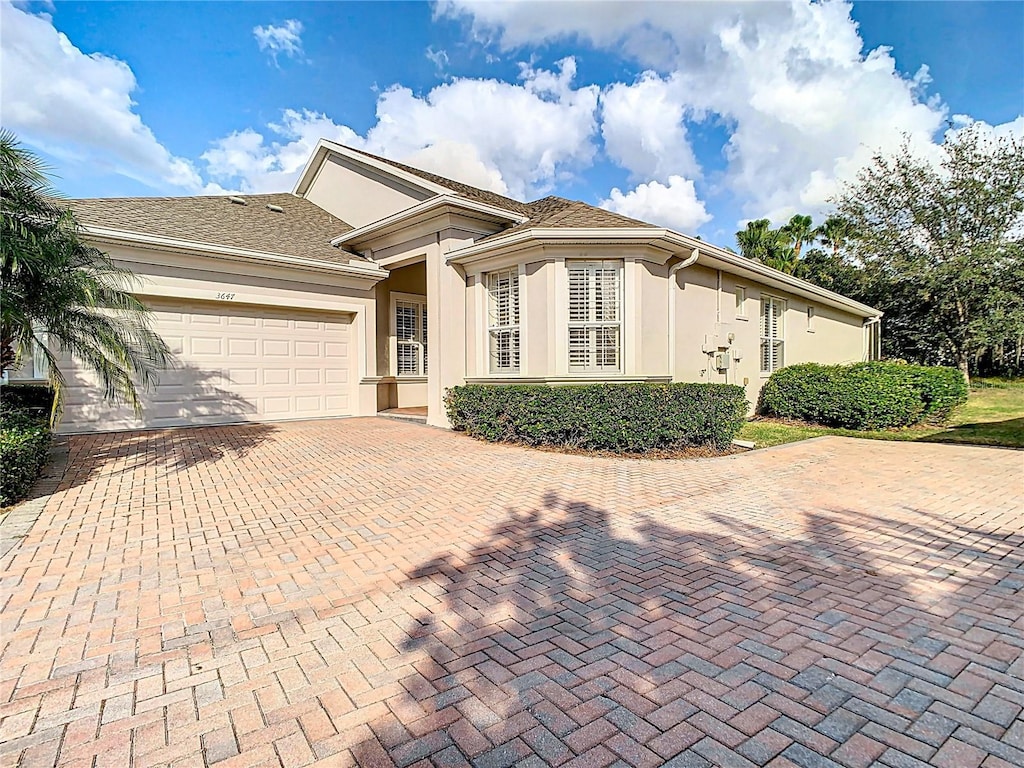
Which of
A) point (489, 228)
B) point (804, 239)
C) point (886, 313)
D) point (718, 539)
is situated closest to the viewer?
point (718, 539)

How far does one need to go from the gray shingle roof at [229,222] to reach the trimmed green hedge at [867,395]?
1124 centimetres

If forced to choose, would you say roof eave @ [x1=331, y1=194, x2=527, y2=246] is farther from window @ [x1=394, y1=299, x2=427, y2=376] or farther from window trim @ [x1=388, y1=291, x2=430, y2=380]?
window @ [x1=394, y1=299, x2=427, y2=376]

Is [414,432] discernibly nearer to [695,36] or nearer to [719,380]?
[719,380]

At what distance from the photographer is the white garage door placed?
9.33m

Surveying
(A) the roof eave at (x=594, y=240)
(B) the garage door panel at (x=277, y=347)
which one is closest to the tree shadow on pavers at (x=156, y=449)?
(B) the garage door panel at (x=277, y=347)

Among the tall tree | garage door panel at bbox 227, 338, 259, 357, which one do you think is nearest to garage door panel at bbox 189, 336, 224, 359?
garage door panel at bbox 227, 338, 259, 357

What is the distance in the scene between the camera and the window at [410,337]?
13.4 metres

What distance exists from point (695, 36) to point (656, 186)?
1617 cm

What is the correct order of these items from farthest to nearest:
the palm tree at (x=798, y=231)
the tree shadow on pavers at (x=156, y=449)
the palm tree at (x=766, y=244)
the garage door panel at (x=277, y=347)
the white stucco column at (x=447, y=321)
Answer: the palm tree at (x=798, y=231) → the palm tree at (x=766, y=244) → the garage door panel at (x=277, y=347) → the white stucco column at (x=447, y=321) → the tree shadow on pavers at (x=156, y=449)

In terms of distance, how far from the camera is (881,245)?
21.1 m

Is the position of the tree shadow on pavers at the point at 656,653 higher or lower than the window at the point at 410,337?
lower

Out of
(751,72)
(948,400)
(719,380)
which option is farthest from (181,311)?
(948,400)

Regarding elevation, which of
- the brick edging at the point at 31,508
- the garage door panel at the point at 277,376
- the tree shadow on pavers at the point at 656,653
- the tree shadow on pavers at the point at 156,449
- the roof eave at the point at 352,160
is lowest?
the tree shadow on pavers at the point at 656,653

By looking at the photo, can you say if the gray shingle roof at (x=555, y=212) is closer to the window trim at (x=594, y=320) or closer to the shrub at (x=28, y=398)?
the window trim at (x=594, y=320)
